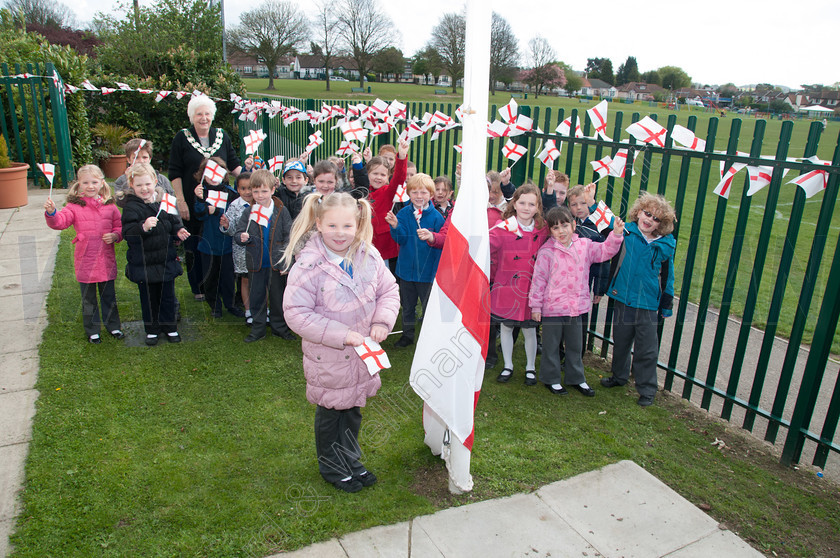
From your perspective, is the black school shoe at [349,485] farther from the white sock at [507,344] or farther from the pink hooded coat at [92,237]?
the pink hooded coat at [92,237]

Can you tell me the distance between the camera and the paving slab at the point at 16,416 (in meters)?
3.70

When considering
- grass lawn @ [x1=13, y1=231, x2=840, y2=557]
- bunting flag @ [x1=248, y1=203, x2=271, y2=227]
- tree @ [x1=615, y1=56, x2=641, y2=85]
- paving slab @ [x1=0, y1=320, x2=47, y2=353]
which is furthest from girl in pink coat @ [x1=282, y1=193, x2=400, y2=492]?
tree @ [x1=615, y1=56, x2=641, y2=85]

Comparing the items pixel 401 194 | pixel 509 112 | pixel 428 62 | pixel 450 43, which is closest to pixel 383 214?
pixel 401 194

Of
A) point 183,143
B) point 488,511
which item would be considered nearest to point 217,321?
point 183,143

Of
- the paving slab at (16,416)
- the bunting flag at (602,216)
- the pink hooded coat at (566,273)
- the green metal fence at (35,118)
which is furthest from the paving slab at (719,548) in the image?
the green metal fence at (35,118)

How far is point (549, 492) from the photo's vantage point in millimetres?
3311

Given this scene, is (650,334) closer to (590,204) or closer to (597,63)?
(590,204)

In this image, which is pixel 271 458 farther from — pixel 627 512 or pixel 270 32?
pixel 270 32

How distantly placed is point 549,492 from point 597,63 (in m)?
99.0

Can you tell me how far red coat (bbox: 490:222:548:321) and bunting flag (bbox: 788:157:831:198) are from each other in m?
1.79

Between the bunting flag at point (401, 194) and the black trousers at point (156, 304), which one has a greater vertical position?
the bunting flag at point (401, 194)

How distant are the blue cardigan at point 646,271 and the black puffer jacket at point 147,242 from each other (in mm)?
3904

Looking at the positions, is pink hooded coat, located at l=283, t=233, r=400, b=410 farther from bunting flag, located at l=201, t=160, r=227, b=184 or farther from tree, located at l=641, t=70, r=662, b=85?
tree, located at l=641, t=70, r=662, b=85

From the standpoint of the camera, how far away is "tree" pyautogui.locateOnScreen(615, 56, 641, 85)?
83.3 m
